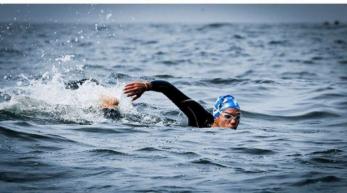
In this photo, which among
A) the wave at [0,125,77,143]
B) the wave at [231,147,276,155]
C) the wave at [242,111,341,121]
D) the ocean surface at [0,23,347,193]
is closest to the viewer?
the ocean surface at [0,23,347,193]

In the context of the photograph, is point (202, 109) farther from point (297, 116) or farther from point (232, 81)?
point (232, 81)

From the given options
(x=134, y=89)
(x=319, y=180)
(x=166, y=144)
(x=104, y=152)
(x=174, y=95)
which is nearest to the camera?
(x=319, y=180)

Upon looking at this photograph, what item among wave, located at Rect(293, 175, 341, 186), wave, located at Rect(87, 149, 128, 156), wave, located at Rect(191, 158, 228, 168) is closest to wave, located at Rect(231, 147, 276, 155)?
wave, located at Rect(191, 158, 228, 168)

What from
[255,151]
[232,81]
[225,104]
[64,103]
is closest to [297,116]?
[225,104]

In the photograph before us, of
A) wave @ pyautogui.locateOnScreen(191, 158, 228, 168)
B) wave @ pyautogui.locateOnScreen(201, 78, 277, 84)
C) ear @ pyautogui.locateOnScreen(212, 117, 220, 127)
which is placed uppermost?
wave @ pyautogui.locateOnScreen(201, 78, 277, 84)

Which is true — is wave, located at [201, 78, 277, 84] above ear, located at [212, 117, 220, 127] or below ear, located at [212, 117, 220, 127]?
above

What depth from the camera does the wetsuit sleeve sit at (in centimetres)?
856

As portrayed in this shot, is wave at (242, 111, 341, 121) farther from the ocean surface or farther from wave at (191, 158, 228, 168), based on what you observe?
wave at (191, 158, 228, 168)

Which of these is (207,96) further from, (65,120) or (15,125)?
(15,125)

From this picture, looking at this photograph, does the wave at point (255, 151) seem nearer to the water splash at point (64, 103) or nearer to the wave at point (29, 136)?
the wave at point (29, 136)

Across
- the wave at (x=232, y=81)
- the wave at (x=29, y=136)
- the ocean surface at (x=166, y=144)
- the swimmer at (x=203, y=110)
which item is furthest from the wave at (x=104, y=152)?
the wave at (x=232, y=81)

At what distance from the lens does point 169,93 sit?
8.72 m

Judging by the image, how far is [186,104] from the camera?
29.6 feet

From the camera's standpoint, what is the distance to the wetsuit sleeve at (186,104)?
8.56 metres
